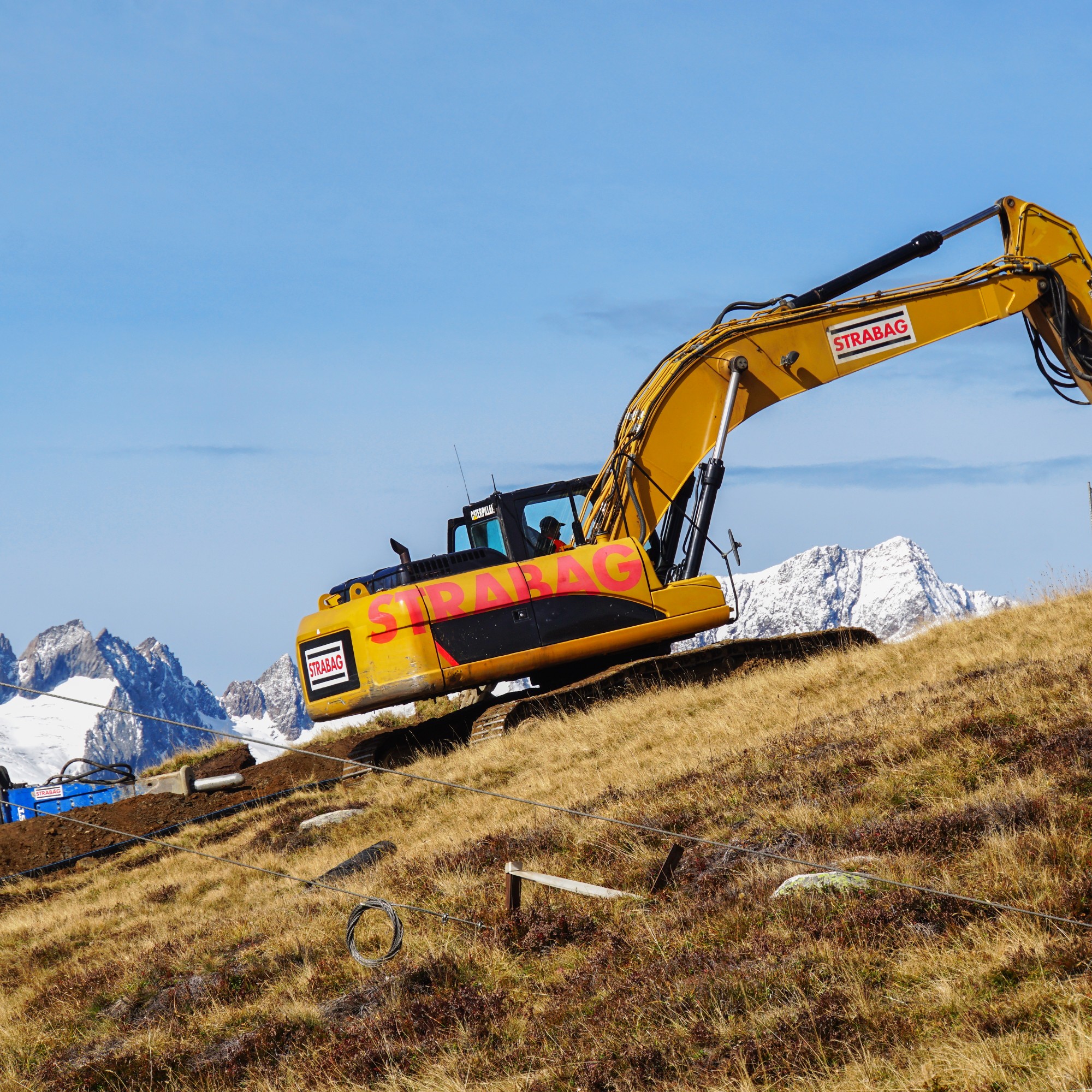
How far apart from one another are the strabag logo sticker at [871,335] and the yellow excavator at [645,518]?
0.7 inches

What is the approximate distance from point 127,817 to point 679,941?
13330mm

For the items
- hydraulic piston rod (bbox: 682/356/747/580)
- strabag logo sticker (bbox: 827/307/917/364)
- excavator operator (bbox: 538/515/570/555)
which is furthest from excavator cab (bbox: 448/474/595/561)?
strabag logo sticker (bbox: 827/307/917/364)

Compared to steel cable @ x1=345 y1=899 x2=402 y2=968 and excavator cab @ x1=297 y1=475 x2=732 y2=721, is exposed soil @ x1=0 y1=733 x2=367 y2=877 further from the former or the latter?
steel cable @ x1=345 y1=899 x2=402 y2=968

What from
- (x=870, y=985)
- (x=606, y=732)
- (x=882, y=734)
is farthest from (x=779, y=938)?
(x=606, y=732)

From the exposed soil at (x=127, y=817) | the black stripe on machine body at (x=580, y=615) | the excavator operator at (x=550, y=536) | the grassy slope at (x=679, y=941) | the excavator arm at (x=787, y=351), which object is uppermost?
the excavator arm at (x=787, y=351)

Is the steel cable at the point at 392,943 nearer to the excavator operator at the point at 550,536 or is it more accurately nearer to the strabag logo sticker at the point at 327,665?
the strabag logo sticker at the point at 327,665

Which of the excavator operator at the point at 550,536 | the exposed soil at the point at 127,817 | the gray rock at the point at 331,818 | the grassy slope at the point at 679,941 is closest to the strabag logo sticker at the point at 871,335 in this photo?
the excavator operator at the point at 550,536

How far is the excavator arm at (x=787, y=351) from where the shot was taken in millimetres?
16391

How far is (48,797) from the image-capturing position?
21.9 metres

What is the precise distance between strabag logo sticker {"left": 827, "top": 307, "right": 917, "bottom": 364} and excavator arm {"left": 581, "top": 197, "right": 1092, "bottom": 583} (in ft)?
0.05

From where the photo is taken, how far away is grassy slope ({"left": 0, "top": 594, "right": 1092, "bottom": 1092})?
547cm

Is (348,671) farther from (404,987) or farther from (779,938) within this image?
(779,938)

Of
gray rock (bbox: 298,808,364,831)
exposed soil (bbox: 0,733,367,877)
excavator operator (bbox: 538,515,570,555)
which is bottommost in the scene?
gray rock (bbox: 298,808,364,831)

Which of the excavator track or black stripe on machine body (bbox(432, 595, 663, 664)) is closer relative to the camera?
black stripe on machine body (bbox(432, 595, 663, 664))
